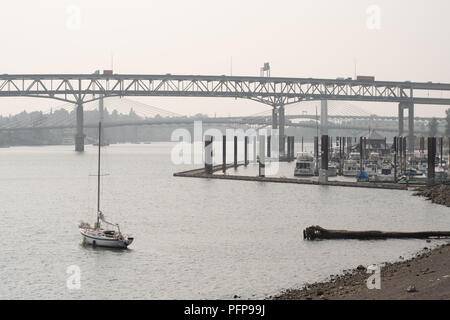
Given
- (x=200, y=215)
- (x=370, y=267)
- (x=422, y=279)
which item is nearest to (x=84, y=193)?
(x=200, y=215)

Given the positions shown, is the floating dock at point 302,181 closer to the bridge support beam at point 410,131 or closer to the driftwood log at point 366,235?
the driftwood log at point 366,235

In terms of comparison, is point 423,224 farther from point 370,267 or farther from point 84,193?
point 84,193

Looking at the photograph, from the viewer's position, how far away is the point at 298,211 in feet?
206

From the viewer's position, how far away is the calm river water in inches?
1389

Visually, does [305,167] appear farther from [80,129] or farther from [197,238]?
[80,129]

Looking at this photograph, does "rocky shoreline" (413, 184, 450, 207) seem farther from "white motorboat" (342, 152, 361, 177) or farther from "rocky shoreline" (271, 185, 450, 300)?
"rocky shoreline" (271, 185, 450, 300)

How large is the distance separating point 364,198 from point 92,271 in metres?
39.5

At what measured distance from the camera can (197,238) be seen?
48.1m

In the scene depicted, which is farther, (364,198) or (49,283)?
(364,198)

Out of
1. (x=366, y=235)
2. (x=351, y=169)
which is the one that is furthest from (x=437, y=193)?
(x=351, y=169)

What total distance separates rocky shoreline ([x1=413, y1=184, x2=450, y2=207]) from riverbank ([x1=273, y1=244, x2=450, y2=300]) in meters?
28.9

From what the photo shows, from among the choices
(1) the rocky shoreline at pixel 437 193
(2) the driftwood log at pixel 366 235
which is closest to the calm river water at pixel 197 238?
(2) the driftwood log at pixel 366 235

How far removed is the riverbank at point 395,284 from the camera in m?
28.8

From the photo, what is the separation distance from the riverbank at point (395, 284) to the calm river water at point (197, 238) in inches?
63.6
